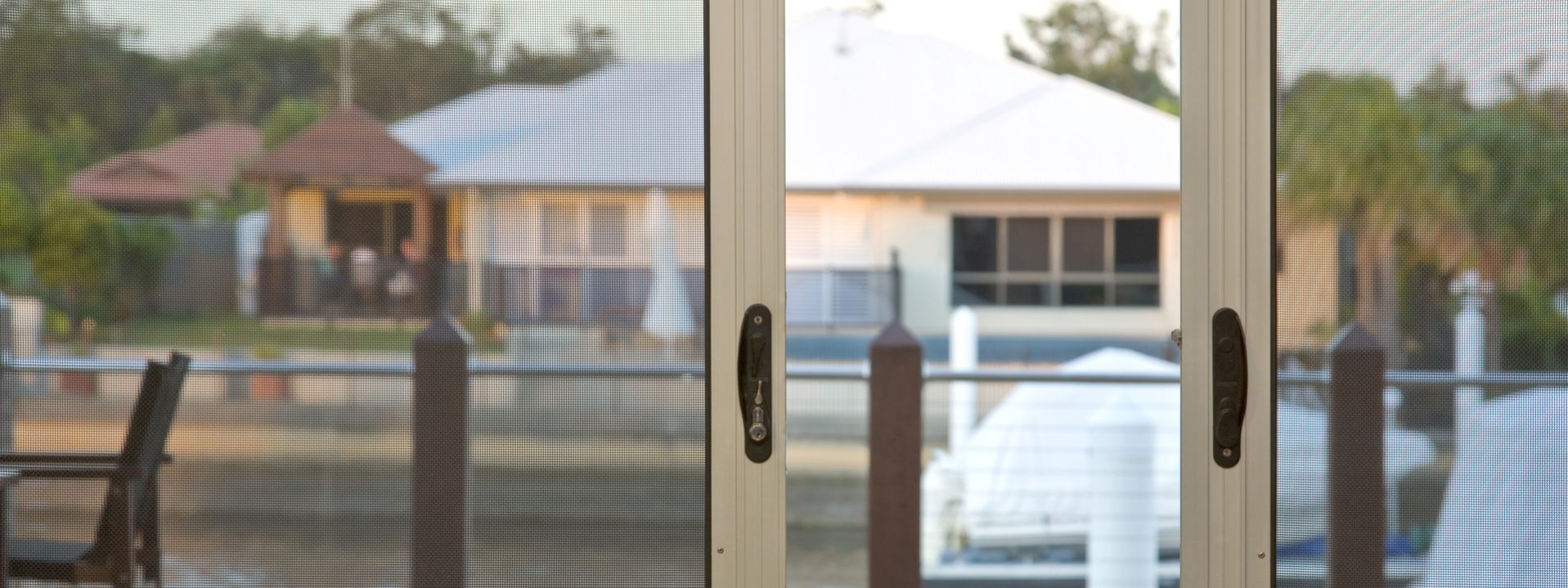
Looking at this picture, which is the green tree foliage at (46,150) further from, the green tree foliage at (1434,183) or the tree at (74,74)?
the green tree foliage at (1434,183)

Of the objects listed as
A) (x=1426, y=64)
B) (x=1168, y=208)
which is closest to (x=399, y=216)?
(x=1426, y=64)

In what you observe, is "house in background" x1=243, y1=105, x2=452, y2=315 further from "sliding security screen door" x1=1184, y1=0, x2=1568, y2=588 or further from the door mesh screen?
the door mesh screen

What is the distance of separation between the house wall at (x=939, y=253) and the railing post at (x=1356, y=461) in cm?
401

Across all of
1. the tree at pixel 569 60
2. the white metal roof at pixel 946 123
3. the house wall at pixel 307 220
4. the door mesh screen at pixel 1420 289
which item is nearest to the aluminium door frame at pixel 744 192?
the tree at pixel 569 60

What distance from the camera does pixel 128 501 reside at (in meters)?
1.51

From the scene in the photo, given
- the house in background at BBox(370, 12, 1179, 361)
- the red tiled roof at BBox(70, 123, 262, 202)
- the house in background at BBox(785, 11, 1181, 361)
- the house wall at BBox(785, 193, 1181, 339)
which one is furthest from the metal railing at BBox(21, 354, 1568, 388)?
the house wall at BBox(785, 193, 1181, 339)

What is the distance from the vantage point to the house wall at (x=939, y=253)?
577cm

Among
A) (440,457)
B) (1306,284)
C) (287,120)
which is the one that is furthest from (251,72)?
(1306,284)

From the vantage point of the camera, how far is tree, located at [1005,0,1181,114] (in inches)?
171

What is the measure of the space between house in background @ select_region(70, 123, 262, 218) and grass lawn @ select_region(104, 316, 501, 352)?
0.14 metres

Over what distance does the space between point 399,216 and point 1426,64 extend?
1.26 metres

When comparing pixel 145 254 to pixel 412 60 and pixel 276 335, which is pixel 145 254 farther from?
pixel 412 60

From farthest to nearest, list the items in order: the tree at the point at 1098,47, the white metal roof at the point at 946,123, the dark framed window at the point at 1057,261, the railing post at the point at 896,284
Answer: the railing post at the point at 896,284, the dark framed window at the point at 1057,261, the white metal roof at the point at 946,123, the tree at the point at 1098,47

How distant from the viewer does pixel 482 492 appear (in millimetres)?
1535
